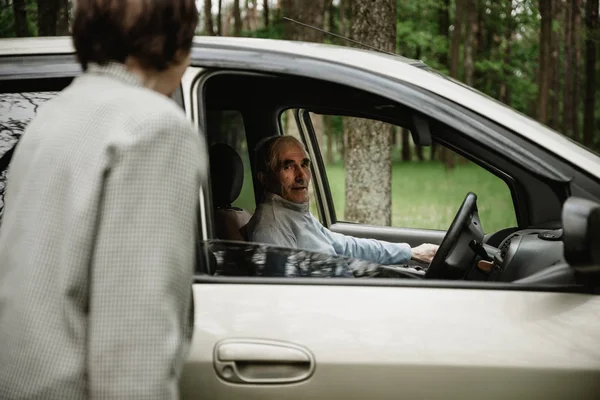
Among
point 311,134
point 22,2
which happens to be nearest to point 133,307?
point 311,134

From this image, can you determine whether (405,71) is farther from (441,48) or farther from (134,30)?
(441,48)

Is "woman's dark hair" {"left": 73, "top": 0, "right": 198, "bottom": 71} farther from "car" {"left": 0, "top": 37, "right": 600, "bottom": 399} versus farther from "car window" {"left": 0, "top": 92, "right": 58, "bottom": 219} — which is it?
"car window" {"left": 0, "top": 92, "right": 58, "bottom": 219}

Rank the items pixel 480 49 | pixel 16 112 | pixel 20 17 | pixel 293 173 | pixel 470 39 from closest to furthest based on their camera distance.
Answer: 1. pixel 16 112
2. pixel 293 173
3. pixel 20 17
4. pixel 470 39
5. pixel 480 49

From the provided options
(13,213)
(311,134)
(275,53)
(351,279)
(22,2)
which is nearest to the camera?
(13,213)

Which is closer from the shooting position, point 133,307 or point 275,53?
point 133,307

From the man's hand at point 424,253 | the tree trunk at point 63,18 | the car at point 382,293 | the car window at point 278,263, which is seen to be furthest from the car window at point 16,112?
the tree trunk at point 63,18

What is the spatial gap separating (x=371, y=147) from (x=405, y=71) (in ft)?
19.0

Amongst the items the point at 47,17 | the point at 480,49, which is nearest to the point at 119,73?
the point at 47,17

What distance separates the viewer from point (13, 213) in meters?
1.45

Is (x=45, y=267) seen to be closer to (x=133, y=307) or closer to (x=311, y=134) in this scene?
(x=133, y=307)

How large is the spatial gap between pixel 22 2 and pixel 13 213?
9064 mm

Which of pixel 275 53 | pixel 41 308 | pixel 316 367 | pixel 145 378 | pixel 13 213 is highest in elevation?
pixel 275 53

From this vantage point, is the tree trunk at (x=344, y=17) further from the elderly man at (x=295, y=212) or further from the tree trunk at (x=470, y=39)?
the elderly man at (x=295, y=212)

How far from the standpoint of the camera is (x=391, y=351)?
6.87 ft
